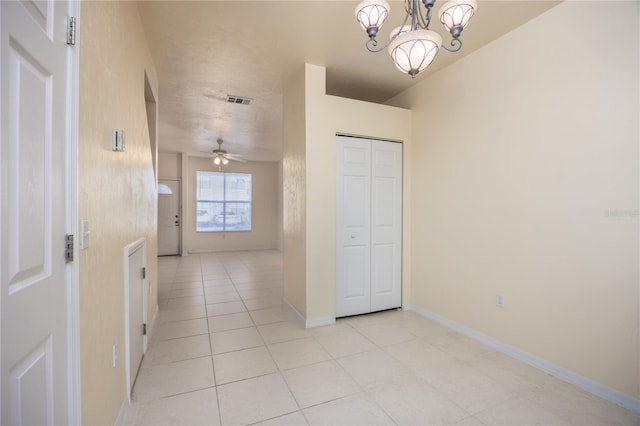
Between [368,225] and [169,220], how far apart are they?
258 inches

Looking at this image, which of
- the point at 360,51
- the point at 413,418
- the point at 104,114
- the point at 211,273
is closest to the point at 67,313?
the point at 104,114

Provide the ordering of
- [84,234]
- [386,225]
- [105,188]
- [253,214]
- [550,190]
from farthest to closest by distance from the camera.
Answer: [253,214], [386,225], [550,190], [105,188], [84,234]

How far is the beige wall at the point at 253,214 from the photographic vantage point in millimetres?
8102

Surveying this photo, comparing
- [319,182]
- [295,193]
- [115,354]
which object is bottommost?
[115,354]

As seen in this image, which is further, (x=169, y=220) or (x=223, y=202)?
(x=223, y=202)

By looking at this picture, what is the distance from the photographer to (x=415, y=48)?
151 centimetres

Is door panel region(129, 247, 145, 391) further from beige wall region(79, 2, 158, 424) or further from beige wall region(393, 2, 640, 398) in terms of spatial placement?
beige wall region(393, 2, 640, 398)

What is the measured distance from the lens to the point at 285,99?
3.71 meters

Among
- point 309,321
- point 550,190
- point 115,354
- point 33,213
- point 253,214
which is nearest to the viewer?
point 33,213

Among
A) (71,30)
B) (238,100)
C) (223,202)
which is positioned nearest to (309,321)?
(71,30)

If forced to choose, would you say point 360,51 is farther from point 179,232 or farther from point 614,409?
point 179,232

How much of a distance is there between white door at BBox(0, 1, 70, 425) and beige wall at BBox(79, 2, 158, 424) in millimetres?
159

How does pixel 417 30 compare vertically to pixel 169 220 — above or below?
above

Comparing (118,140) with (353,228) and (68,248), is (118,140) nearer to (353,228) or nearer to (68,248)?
(68,248)
